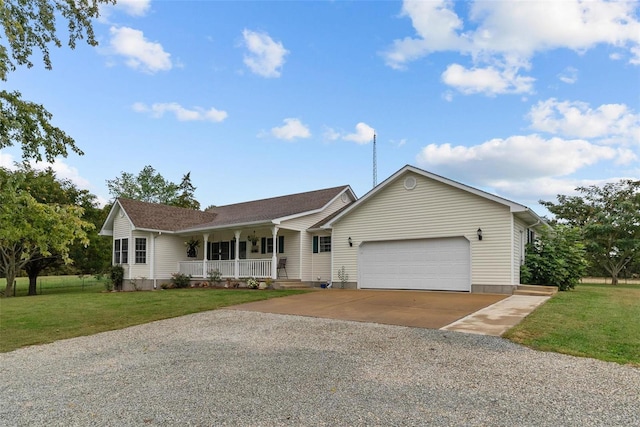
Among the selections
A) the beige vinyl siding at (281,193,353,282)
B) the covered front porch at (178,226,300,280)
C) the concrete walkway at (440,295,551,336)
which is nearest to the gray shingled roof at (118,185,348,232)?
the beige vinyl siding at (281,193,353,282)

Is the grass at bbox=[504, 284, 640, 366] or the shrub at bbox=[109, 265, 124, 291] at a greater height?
the grass at bbox=[504, 284, 640, 366]

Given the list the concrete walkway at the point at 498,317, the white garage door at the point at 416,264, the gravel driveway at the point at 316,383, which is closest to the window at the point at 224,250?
the white garage door at the point at 416,264

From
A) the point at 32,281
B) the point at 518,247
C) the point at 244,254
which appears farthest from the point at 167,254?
the point at 518,247

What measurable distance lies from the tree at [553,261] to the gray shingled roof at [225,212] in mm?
9436

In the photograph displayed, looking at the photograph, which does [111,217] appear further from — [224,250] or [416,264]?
[416,264]

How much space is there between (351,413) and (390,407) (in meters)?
0.41

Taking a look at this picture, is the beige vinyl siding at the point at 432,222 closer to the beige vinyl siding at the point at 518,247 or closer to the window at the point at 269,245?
the beige vinyl siding at the point at 518,247

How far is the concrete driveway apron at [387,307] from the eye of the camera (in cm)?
883

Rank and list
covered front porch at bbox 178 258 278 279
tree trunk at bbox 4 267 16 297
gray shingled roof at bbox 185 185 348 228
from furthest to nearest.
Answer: tree trunk at bbox 4 267 16 297, gray shingled roof at bbox 185 185 348 228, covered front porch at bbox 178 258 278 279

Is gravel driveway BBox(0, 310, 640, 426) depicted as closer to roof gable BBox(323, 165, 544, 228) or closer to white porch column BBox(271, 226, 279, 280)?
roof gable BBox(323, 165, 544, 228)

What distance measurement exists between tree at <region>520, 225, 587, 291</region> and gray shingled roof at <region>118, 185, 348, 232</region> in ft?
31.0

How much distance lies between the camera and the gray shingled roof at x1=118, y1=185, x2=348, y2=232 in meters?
20.1

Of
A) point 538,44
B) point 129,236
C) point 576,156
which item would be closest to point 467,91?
point 538,44

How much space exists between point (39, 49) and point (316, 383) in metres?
8.47
